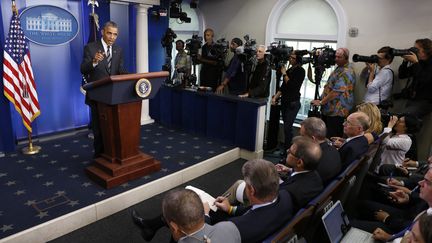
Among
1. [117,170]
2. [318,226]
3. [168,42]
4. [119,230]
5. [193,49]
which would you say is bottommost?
[119,230]

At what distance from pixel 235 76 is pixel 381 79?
7.05 ft

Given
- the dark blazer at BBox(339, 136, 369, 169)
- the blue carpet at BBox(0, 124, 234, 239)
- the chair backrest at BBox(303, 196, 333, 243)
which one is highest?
the dark blazer at BBox(339, 136, 369, 169)

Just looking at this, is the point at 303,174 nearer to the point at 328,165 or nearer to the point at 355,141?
the point at 328,165

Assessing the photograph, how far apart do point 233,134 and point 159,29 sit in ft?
8.45

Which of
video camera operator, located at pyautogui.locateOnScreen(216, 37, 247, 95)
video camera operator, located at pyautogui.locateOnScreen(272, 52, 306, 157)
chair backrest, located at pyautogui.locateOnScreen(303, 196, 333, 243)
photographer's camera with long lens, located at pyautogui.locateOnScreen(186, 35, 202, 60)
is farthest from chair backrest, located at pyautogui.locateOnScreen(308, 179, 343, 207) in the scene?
photographer's camera with long lens, located at pyautogui.locateOnScreen(186, 35, 202, 60)

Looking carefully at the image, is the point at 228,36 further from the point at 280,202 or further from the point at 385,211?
the point at 280,202

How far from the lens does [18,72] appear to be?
3854mm

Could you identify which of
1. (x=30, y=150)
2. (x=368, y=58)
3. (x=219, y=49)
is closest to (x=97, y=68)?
(x=30, y=150)

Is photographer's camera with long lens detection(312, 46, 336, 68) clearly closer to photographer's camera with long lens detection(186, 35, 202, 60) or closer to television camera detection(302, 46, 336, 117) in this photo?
television camera detection(302, 46, 336, 117)

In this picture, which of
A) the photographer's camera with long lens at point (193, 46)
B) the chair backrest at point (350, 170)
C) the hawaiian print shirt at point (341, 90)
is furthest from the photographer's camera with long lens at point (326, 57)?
the chair backrest at point (350, 170)

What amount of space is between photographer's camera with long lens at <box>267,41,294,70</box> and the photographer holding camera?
3.49 feet

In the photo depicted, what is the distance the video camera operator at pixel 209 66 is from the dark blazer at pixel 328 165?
11.2 ft

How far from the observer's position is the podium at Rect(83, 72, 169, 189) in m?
3.02

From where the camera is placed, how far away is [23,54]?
3.88 meters
